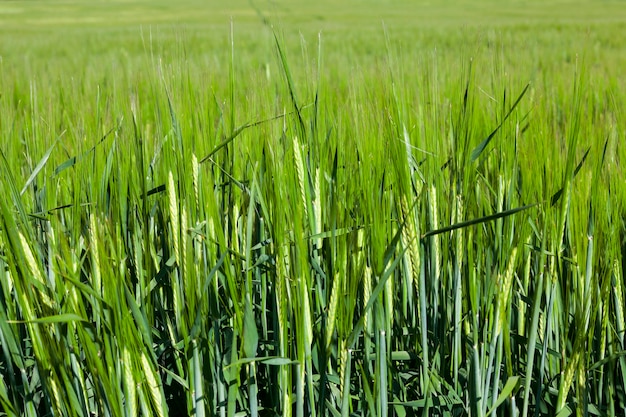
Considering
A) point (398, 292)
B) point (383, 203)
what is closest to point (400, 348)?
point (398, 292)

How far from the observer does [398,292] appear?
41.5 inches

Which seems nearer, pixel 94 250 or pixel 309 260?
pixel 94 250

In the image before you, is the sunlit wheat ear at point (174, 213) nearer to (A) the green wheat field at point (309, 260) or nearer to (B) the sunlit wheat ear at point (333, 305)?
(A) the green wheat field at point (309, 260)

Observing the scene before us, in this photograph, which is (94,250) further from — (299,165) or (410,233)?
(410,233)

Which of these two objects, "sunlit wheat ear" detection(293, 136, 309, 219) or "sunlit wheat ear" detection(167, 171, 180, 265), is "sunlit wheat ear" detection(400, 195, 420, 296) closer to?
"sunlit wheat ear" detection(293, 136, 309, 219)

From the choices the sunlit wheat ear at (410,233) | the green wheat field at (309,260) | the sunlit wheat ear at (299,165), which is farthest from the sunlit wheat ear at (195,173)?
the sunlit wheat ear at (410,233)

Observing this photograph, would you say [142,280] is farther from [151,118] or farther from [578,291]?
[151,118]

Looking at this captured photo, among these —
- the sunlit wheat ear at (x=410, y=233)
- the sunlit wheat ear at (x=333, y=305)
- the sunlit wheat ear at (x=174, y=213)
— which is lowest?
the sunlit wheat ear at (x=333, y=305)

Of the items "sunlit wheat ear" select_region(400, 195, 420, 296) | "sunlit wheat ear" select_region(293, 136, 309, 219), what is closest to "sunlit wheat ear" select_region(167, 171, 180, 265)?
"sunlit wheat ear" select_region(293, 136, 309, 219)

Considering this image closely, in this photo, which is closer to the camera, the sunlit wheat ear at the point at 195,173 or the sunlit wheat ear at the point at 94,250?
the sunlit wheat ear at the point at 94,250

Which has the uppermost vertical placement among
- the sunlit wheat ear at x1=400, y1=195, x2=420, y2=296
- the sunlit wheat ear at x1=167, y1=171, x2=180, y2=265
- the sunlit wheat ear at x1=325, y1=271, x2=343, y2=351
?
the sunlit wheat ear at x1=167, y1=171, x2=180, y2=265

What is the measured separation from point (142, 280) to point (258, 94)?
0.36 m

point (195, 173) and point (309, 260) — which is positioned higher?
point (195, 173)

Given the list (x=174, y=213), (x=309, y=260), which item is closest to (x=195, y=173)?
(x=174, y=213)
